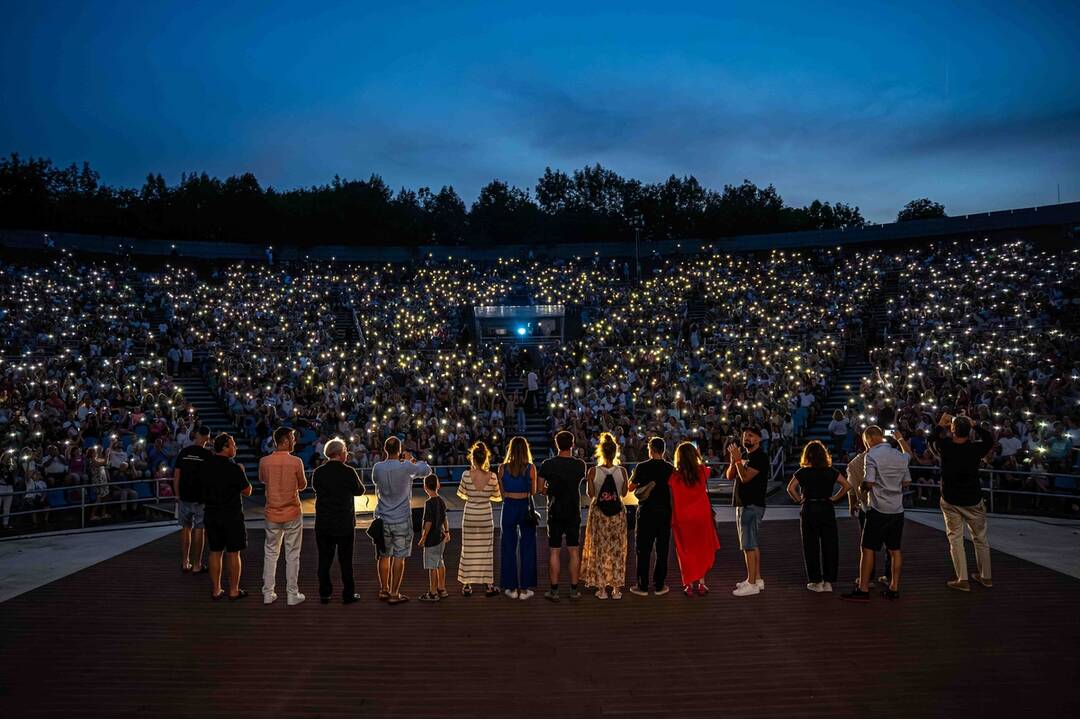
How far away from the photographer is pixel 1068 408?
12.8 m

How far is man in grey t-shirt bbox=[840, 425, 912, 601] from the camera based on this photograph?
22.4 feet

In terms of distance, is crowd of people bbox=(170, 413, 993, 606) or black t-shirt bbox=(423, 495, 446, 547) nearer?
crowd of people bbox=(170, 413, 993, 606)

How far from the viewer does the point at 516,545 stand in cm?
732

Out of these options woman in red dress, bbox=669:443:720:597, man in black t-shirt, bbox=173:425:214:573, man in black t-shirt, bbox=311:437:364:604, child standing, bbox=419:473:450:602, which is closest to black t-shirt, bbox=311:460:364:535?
man in black t-shirt, bbox=311:437:364:604

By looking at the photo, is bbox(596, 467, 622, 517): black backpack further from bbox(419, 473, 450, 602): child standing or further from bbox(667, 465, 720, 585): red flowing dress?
bbox(419, 473, 450, 602): child standing

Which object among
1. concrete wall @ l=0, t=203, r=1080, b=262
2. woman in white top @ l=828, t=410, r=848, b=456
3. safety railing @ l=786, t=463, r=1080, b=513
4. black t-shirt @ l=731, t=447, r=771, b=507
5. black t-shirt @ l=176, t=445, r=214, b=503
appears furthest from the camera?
concrete wall @ l=0, t=203, r=1080, b=262

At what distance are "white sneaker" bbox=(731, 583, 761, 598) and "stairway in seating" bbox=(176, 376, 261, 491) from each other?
11.7 meters

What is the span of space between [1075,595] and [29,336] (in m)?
25.2

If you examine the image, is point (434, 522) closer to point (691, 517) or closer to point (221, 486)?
point (221, 486)

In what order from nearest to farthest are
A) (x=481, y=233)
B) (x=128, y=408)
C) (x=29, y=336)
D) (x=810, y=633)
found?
(x=810, y=633), (x=128, y=408), (x=29, y=336), (x=481, y=233)

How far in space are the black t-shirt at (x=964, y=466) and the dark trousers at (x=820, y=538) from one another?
1.31 metres

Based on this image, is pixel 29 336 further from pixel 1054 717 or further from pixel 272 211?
pixel 272 211

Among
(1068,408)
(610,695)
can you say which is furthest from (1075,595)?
(1068,408)

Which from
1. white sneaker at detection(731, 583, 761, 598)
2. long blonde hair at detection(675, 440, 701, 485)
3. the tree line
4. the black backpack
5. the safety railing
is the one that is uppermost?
the tree line
